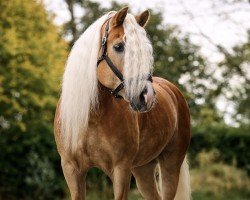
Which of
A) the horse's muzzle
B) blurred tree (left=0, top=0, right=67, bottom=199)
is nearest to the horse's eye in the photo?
the horse's muzzle

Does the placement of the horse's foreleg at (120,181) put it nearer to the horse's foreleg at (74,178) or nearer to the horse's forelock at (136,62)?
the horse's foreleg at (74,178)

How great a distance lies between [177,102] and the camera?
20.4 feet

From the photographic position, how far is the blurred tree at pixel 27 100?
13617 mm

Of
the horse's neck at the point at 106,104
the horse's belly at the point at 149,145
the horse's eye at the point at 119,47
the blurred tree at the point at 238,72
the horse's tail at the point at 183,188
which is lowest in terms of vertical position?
the blurred tree at the point at 238,72

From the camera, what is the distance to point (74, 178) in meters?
4.75

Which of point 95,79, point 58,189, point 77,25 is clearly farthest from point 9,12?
point 95,79

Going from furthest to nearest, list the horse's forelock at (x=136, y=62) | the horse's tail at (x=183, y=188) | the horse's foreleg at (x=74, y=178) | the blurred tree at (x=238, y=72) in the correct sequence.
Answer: the blurred tree at (x=238, y=72)
the horse's tail at (x=183, y=188)
the horse's foreleg at (x=74, y=178)
the horse's forelock at (x=136, y=62)

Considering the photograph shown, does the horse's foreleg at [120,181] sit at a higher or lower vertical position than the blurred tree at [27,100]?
→ higher

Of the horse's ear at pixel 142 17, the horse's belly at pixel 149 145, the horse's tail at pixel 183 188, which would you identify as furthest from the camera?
the horse's tail at pixel 183 188

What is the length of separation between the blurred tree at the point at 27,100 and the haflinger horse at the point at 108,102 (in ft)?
29.5

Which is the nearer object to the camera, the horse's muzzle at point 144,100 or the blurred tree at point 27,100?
the horse's muzzle at point 144,100

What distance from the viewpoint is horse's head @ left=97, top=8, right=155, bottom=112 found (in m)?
4.13

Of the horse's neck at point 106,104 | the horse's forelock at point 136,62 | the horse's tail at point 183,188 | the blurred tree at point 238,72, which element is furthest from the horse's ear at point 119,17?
the blurred tree at point 238,72

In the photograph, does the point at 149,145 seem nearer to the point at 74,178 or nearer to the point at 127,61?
the point at 74,178
